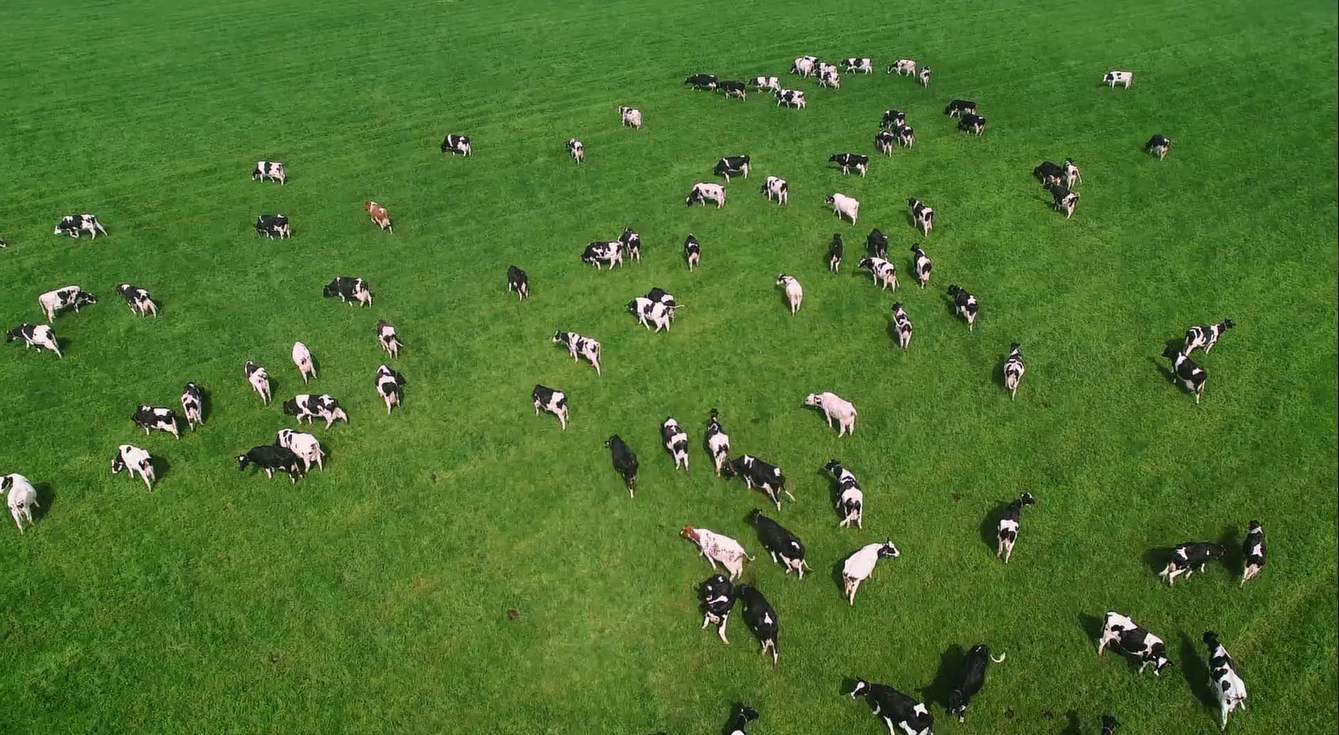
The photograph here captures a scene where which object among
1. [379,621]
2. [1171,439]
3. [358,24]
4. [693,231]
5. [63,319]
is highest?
[358,24]

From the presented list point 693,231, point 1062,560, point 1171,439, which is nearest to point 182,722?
point 1062,560

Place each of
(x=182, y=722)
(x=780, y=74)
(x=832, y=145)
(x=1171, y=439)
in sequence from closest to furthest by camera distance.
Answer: (x=182, y=722), (x=1171, y=439), (x=832, y=145), (x=780, y=74)

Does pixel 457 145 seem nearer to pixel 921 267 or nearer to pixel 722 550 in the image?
pixel 921 267

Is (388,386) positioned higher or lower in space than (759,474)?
higher

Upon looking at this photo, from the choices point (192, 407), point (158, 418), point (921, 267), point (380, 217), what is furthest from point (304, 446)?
point (921, 267)

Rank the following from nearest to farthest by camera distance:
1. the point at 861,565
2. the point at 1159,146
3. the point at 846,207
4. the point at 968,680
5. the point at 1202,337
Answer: the point at 968,680, the point at 861,565, the point at 1202,337, the point at 846,207, the point at 1159,146

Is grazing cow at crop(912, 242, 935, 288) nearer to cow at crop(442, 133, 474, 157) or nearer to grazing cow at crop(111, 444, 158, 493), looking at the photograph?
cow at crop(442, 133, 474, 157)

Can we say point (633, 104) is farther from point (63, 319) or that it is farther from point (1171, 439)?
point (1171, 439)

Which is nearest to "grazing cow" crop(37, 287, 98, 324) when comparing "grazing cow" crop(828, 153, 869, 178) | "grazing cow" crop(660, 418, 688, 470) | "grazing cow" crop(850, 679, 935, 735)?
"grazing cow" crop(660, 418, 688, 470)
